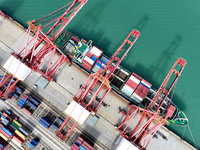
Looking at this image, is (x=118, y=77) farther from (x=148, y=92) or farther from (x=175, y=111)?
(x=175, y=111)

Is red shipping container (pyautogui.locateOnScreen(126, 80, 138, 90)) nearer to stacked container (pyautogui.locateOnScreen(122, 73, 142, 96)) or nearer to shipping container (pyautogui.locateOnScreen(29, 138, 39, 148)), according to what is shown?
stacked container (pyautogui.locateOnScreen(122, 73, 142, 96))

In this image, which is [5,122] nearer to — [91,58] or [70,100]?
[70,100]

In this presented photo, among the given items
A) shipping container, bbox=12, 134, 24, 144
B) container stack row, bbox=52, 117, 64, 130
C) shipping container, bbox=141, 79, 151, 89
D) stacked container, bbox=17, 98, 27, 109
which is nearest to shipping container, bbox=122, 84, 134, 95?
shipping container, bbox=141, 79, 151, 89

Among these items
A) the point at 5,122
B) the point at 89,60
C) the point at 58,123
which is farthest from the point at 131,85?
the point at 5,122

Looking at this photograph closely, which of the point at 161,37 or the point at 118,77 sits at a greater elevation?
the point at 161,37

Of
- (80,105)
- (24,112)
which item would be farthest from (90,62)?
(24,112)

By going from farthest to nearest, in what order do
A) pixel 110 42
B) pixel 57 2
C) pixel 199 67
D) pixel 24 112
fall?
pixel 57 2 < pixel 110 42 < pixel 199 67 < pixel 24 112

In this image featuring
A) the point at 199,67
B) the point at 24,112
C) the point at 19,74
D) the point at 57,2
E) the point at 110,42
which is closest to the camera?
the point at 19,74
